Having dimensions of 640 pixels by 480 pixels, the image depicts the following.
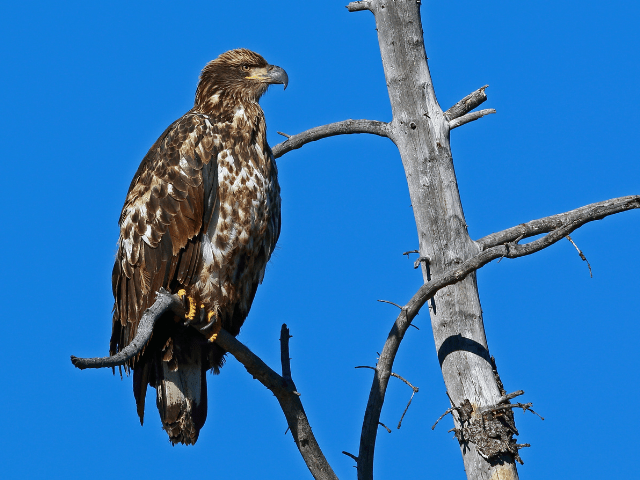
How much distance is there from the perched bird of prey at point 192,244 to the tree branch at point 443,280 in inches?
48.3

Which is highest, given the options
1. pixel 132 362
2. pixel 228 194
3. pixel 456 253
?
pixel 228 194

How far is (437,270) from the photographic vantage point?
6.34 meters

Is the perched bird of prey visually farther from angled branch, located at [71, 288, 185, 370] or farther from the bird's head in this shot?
angled branch, located at [71, 288, 185, 370]

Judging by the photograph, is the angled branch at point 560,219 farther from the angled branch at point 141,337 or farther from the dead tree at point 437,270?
the angled branch at point 141,337

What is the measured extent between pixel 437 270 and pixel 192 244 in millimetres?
1994

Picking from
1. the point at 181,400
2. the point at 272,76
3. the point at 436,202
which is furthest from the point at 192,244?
the point at 436,202

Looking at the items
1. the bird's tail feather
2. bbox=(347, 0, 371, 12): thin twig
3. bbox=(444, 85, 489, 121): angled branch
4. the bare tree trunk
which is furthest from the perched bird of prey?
bbox=(444, 85, 489, 121): angled branch

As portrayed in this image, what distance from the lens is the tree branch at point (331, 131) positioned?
6.81 meters

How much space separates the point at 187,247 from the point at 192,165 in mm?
620

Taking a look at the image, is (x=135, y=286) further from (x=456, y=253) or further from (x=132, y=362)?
(x=456, y=253)

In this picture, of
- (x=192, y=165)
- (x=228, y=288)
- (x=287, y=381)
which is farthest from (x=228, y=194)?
(x=287, y=381)

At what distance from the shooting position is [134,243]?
5.97 meters

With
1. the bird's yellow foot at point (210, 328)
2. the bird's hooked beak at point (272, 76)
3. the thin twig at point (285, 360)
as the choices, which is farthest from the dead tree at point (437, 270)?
the bird's hooked beak at point (272, 76)

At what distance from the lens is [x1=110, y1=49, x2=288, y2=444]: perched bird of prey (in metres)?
5.84
